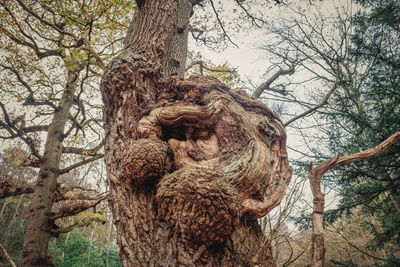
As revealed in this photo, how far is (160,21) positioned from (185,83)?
1087 mm

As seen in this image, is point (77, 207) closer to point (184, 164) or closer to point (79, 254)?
point (184, 164)

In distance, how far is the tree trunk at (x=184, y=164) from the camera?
1.10 metres

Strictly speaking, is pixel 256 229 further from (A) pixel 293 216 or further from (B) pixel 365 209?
(B) pixel 365 209

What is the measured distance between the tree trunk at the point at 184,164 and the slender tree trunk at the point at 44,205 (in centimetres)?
276

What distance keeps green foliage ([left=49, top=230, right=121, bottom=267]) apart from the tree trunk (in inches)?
421

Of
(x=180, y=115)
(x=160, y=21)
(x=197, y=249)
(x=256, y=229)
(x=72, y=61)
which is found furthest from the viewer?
(x=72, y=61)

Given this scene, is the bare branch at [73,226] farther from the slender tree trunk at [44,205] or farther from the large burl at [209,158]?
Answer: the large burl at [209,158]

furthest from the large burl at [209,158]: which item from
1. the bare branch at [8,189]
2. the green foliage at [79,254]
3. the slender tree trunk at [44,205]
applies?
the green foliage at [79,254]

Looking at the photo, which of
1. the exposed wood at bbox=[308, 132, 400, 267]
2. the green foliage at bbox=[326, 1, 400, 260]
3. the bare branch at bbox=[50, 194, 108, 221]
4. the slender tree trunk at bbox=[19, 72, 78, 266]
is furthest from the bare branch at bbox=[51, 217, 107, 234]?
the green foliage at bbox=[326, 1, 400, 260]

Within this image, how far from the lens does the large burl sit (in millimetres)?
1083

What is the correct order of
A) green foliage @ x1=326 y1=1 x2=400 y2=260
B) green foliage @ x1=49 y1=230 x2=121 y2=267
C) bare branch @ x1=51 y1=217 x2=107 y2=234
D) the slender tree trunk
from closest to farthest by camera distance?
the slender tree trunk < bare branch @ x1=51 y1=217 x2=107 y2=234 < green foliage @ x1=326 y1=1 x2=400 y2=260 < green foliage @ x1=49 y1=230 x2=121 y2=267

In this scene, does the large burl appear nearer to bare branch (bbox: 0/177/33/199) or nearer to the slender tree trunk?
the slender tree trunk

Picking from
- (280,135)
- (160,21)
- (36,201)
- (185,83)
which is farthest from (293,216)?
(36,201)

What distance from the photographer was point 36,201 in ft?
13.9
